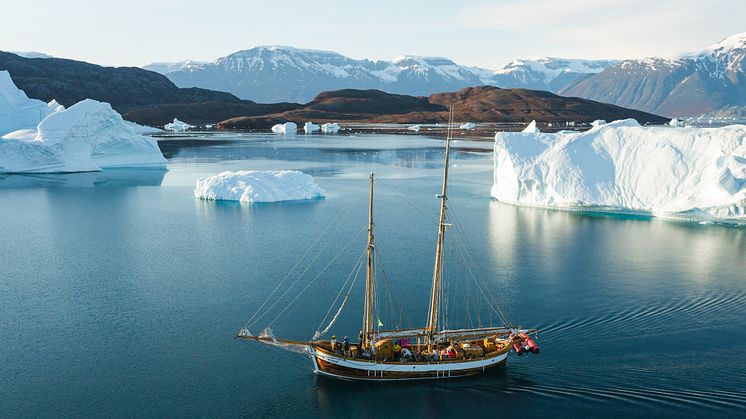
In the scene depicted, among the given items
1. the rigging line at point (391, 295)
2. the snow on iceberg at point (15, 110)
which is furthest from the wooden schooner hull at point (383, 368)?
the snow on iceberg at point (15, 110)

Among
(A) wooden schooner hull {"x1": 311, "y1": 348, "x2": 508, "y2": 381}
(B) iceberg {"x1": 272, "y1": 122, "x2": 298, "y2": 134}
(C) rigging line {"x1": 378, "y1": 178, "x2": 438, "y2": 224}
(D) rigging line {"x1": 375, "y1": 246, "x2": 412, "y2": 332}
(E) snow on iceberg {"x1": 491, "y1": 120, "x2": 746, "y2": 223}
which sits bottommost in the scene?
(A) wooden schooner hull {"x1": 311, "y1": 348, "x2": 508, "y2": 381}

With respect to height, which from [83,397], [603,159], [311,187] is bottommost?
[83,397]

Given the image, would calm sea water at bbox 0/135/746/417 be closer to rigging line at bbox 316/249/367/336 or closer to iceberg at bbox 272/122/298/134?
rigging line at bbox 316/249/367/336

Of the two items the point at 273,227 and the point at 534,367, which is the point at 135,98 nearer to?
the point at 273,227

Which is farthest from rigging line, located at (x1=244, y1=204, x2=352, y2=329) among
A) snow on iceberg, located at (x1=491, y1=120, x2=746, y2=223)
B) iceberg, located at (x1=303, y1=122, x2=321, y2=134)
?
iceberg, located at (x1=303, y1=122, x2=321, y2=134)

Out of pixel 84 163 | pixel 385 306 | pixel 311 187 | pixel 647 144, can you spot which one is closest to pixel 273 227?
pixel 311 187

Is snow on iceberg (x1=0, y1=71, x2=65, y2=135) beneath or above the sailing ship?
above
